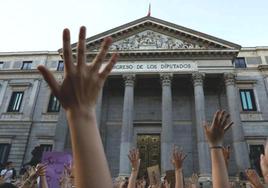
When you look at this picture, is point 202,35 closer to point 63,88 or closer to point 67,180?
point 67,180

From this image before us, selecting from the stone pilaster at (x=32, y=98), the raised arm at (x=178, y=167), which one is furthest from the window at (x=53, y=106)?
the raised arm at (x=178, y=167)

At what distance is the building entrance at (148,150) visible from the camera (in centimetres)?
2192

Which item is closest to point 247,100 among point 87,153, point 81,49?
point 81,49

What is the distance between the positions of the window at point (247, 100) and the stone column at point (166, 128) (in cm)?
774

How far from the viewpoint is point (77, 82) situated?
4.83 ft

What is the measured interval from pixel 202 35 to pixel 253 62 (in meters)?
7.09

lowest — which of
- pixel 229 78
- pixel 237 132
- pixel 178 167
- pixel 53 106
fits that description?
pixel 178 167

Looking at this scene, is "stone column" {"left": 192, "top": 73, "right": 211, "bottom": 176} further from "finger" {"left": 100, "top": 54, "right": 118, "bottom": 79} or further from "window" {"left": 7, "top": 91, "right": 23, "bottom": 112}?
"window" {"left": 7, "top": 91, "right": 23, "bottom": 112}

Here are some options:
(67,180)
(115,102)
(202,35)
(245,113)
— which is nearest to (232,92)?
(245,113)

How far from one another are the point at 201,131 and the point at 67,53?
19.2m

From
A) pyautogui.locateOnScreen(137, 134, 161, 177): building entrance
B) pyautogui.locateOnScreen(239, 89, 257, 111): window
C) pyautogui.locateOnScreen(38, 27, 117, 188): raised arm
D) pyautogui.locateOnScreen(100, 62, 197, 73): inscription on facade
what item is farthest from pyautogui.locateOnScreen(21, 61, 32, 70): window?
pyautogui.locateOnScreen(38, 27, 117, 188): raised arm

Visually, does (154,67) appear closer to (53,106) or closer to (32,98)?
(53,106)

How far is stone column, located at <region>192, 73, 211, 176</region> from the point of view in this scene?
60.1 ft

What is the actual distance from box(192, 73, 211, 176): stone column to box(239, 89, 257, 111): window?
5449 mm
